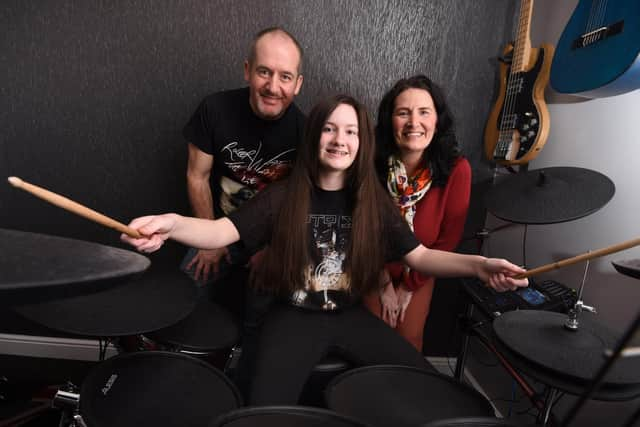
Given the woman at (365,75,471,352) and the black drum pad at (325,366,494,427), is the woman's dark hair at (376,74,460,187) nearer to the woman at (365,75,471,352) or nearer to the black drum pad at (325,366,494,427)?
→ the woman at (365,75,471,352)

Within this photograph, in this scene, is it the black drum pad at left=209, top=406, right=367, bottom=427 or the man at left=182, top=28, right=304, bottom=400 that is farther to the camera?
the man at left=182, top=28, right=304, bottom=400

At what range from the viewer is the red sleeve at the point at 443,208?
1446mm

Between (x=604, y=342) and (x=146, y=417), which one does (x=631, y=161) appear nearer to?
(x=604, y=342)

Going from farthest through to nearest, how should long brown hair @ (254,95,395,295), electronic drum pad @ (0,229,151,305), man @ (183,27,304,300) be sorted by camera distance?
man @ (183,27,304,300)
long brown hair @ (254,95,395,295)
electronic drum pad @ (0,229,151,305)

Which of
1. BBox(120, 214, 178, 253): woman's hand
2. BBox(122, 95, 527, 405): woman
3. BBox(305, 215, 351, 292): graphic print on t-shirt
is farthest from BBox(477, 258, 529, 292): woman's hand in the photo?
BBox(120, 214, 178, 253): woman's hand

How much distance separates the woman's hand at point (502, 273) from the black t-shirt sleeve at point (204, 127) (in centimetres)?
107

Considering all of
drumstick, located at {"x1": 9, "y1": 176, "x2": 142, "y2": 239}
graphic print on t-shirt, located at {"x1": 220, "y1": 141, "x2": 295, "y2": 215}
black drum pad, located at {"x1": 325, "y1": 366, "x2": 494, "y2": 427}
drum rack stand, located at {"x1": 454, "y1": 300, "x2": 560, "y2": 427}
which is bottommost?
drum rack stand, located at {"x1": 454, "y1": 300, "x2": 560, "y2": 427}

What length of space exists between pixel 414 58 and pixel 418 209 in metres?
0.71

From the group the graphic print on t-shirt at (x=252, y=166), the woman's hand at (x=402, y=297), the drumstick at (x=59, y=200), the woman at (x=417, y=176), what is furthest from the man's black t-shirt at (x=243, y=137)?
the drumstick at (x=59, y=200)

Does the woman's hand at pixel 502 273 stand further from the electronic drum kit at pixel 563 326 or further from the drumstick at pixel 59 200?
the drumstick at pixel 59 200

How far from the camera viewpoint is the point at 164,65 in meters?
1.62

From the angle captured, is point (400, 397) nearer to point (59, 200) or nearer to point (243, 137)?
point (59, 200)

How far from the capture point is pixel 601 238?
128 cm

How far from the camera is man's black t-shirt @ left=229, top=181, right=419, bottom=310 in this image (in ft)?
4.08
